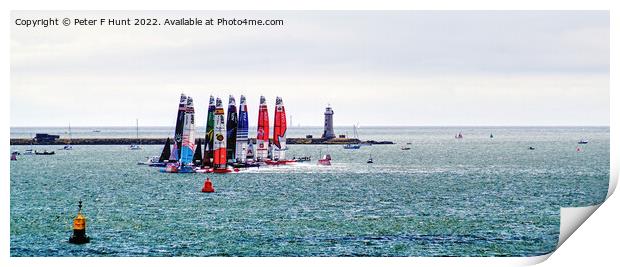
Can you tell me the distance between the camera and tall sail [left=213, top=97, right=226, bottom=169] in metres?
47.8

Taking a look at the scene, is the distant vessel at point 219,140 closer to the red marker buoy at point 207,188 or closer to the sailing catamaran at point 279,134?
the sailing catamaran at point 279,134

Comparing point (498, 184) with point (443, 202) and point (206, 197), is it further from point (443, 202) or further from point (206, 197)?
point (206, 197)

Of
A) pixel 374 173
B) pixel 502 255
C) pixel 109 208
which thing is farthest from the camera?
pixel 374 173

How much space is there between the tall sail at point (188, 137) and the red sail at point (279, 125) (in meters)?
4.14

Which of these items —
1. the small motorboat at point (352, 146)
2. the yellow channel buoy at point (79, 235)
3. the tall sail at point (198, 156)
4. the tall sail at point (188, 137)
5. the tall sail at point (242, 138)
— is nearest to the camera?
the yellow channel buoy at point (79, 235)

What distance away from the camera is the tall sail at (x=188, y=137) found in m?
48.7

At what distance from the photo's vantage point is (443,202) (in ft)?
142

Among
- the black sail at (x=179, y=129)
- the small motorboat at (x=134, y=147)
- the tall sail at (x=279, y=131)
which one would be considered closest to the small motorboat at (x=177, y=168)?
the black sail at (x=179, y=129)

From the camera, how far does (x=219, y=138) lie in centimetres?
5059

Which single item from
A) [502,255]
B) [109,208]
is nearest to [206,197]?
[109,208]

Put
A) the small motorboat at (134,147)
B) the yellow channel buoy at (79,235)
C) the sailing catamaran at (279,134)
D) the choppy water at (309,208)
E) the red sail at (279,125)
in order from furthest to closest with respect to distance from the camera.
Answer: the small motorboat at (134,147)
the sailing catamaran at (279,134)
the red sail at (279,125)
the choppy water at (309,208)
the yellow channel buoy at (79,235)

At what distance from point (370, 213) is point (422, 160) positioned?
1345 inches

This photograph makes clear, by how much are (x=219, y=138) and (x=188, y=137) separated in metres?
1.92

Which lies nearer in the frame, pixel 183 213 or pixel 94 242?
pixel 94 242
